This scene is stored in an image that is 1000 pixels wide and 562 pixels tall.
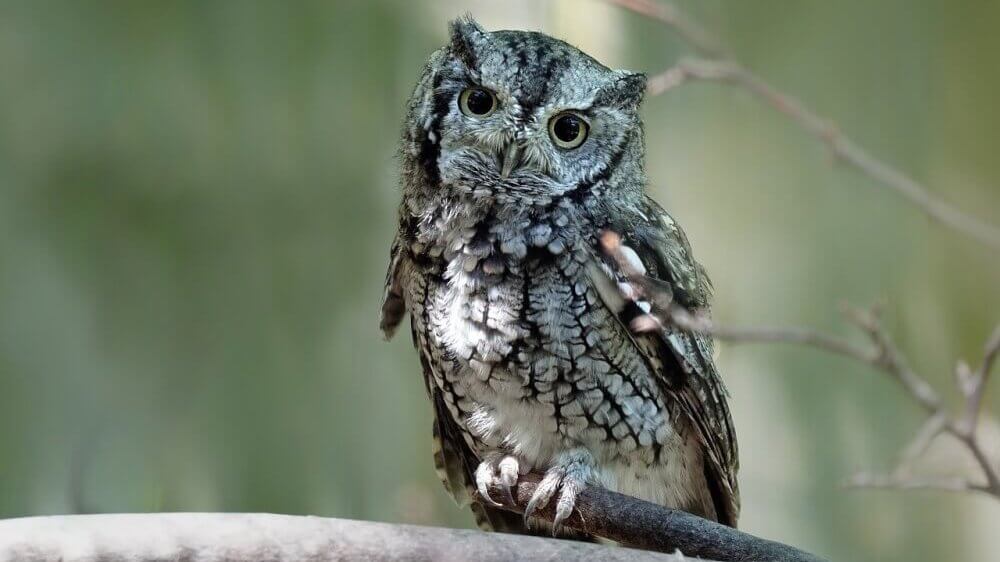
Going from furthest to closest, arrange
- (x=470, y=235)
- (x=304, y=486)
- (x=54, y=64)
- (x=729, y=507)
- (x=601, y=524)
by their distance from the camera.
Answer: (x=304, y=486), (x=54, y=64), (x=729, y=507), (x=470, y=235), (x=601, y=524)

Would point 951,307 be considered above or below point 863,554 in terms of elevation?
above

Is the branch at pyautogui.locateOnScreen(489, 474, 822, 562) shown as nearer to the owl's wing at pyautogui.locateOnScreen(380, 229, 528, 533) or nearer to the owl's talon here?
the owl's talon

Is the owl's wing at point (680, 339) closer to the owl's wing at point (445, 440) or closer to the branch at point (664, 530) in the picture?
the branch at point (664, 530)

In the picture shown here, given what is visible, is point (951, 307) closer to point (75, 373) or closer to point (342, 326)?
point (342, 326)

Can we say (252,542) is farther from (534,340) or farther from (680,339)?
(680,339)

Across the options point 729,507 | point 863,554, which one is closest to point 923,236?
point 863,554

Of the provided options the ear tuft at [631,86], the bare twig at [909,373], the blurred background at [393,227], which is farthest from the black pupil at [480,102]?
the blurred background at [393,227]

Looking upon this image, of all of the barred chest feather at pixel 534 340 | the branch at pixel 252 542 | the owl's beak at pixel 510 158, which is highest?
the owl's beak at pixel 510 158
